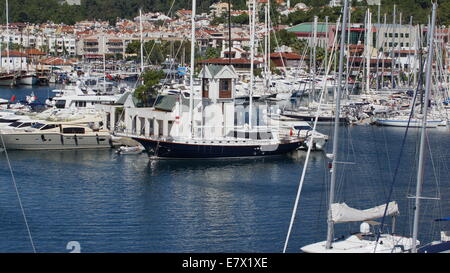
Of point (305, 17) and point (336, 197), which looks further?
point (305, 17)

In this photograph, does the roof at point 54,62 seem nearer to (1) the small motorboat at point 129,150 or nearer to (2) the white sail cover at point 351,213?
(1) the small motorboat at point 129,150

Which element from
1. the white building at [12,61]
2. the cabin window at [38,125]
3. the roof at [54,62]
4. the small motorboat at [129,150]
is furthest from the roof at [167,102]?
the roof at [54,62]

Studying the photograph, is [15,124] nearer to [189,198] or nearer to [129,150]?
[129,150]

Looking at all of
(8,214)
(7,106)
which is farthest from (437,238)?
(7,106)

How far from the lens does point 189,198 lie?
65.0 feet

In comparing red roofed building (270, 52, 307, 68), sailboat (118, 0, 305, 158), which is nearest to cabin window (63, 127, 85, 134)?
sailboat (118, 0, 305, 158)

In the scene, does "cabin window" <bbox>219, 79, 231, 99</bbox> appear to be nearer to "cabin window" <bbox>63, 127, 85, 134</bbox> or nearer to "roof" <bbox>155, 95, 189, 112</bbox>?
"roof" <bbox>155, 95, 189, 112</bbox>

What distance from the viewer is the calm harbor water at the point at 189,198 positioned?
1580cm

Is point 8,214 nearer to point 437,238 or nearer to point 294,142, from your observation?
point 437,238

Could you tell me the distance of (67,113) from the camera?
3053 cm

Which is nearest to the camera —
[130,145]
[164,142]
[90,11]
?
[164,142]

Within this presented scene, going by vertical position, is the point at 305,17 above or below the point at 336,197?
above

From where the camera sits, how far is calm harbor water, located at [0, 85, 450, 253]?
15.8m

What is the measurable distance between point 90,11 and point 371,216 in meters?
126
